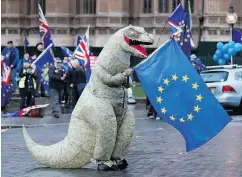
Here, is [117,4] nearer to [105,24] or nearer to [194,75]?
[105,24]

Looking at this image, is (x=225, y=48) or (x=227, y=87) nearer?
(x=227, y=87)

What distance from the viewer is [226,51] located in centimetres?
3412

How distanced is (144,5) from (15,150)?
1270 inches

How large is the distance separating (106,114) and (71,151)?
0.71 meters

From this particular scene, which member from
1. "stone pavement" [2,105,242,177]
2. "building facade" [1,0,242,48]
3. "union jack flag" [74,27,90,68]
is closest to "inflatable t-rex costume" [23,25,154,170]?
"stone pavement" [2,105,242,177]

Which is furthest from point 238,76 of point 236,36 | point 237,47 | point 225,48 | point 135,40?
point 135,40

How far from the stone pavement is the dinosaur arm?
1132 millimetres

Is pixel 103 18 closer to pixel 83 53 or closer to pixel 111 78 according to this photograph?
pixel 83 53

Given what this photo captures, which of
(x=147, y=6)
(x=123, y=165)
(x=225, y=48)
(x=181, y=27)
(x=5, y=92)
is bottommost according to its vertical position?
(x=5, y=92)

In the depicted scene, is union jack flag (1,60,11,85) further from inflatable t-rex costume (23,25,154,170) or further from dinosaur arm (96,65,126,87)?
dinosaur arm (96,65,126,87)

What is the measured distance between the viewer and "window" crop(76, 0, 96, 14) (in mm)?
47094

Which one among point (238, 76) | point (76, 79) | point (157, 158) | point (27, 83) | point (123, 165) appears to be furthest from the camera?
point (76, 79)

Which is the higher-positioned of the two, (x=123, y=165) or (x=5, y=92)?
(x=123, y=165)

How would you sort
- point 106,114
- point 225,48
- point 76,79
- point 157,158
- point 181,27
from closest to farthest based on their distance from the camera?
point 106,114 < point 157,158 < point 76,79 < point 181,27 < point 225,48
